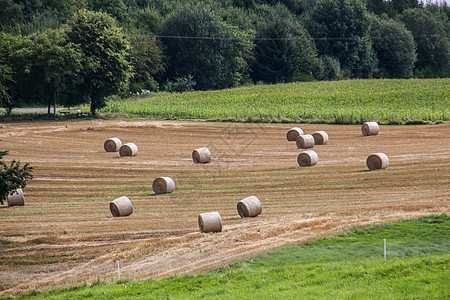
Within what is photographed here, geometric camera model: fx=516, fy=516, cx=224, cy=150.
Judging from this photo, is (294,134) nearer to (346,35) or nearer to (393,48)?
(346,35)

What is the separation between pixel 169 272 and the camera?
12.8 m

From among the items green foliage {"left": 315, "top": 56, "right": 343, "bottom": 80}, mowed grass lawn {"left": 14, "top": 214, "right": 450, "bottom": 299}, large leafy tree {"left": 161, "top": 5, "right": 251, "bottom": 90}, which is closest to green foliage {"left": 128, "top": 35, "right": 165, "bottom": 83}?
large leafy tree {"left": 161, "top": 5, "right": 251, "bottom": 90}

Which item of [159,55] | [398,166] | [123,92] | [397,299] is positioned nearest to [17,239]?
[397,299]

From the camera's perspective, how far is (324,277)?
35.6 feet

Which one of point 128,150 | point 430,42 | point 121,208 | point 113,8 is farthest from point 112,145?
point 430,42

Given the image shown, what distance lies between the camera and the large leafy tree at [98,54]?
1713 inches

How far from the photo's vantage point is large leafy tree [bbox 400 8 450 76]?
106m

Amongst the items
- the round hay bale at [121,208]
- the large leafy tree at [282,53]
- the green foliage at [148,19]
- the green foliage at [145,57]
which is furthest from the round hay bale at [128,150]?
the large leafy tree at [282,53]

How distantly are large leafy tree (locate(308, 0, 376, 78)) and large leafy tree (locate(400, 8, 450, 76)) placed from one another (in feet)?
52.5

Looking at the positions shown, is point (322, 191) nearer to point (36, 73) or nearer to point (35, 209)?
point (35, 209)

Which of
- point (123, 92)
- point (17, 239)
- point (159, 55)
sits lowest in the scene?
point (17, 239)

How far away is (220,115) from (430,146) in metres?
20.7

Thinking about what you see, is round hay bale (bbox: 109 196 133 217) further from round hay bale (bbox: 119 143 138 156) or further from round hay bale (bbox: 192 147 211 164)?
round hay bale (bbox: 119 143 138 156)

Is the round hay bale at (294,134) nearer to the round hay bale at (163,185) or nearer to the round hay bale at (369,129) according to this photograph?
the round hay bale at (369,129)
